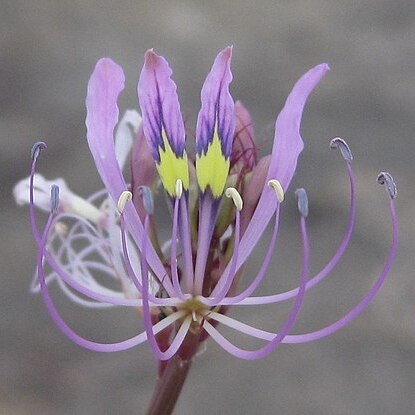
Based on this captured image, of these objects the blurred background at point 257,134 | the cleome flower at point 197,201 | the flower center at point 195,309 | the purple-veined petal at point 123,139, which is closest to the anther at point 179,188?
the cleome flower at point 197,201

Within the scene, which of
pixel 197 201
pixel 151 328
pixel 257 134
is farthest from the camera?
pixel 257 134


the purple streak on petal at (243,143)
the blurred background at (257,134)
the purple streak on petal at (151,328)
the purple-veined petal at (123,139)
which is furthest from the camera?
the blurred background at (257,134)

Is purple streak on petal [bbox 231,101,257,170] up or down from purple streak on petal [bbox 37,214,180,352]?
up

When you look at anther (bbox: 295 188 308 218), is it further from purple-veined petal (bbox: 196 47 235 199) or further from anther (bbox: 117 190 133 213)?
anther (bbox: 117 190 133 213)

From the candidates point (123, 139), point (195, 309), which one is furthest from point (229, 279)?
point (123, 139)

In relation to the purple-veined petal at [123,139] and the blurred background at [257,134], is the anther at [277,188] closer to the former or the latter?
the purple-veined petal at [123,139]

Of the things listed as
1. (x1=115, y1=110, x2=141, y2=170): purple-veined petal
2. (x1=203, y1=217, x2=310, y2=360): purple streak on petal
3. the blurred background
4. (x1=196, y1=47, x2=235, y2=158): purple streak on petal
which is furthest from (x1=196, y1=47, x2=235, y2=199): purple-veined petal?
the blurred background

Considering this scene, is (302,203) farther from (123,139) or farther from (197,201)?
(123,139)
